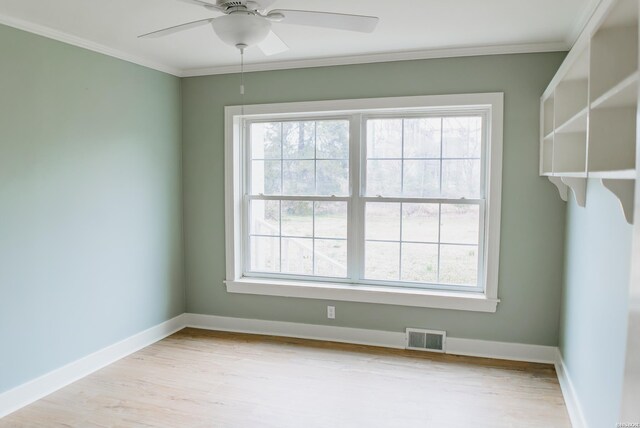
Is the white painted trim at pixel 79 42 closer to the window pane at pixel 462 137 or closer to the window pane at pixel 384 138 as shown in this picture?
the window pane at pixel 384 138

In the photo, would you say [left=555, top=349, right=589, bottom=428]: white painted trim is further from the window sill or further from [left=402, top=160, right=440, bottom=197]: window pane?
[left=402, top=160, right=440, bottom=197]: window pane

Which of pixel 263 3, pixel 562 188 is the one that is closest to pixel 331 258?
pixel 562 188

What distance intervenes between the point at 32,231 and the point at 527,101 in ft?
11.7

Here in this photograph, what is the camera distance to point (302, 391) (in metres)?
2.99

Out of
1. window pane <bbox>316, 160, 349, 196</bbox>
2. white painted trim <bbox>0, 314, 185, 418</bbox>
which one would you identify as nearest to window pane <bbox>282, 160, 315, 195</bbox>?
window pane <bbox>316, 160, 349, 196</bbox>

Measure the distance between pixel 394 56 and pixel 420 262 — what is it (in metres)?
1.71

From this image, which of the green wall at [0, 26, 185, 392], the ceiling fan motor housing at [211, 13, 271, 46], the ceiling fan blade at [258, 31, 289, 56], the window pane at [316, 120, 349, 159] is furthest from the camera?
the window pane at [316, 120, 349, 159]

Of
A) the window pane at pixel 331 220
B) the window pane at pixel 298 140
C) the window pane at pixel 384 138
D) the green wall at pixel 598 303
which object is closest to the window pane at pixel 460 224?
the window pane at pixel 384 138

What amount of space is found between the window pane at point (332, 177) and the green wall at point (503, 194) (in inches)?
22.5

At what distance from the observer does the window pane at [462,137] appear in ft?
11.7

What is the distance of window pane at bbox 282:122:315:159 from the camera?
3.98m

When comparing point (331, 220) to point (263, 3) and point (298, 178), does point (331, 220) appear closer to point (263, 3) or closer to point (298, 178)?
point (298, 178)

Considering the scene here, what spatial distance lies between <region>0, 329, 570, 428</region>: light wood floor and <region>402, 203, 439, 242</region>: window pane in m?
0.95

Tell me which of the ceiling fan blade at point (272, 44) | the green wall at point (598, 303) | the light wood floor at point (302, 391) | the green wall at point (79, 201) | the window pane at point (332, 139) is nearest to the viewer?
the green wall at point (598, 303)
